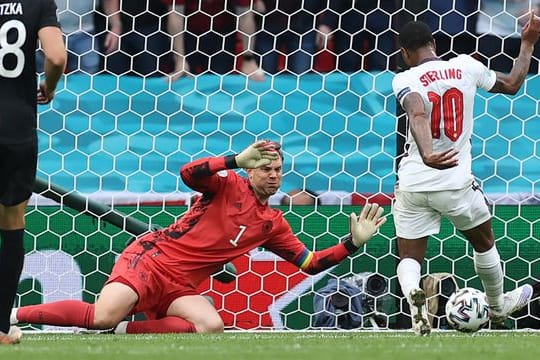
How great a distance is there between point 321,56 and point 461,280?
169 centimetres

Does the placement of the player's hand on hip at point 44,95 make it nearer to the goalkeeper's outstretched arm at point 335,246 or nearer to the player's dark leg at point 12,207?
the player's dark leg at point 12,207

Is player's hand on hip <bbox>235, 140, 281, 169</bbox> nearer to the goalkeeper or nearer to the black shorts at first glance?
the goalkeeper

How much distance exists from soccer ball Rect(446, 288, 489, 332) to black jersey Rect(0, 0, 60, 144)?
8.55 ft

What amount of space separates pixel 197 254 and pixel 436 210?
141cm

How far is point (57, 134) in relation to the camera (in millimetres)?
8477

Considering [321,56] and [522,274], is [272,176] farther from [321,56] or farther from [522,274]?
[522,274]

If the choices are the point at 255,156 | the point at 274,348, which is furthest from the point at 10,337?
the point at 255,156

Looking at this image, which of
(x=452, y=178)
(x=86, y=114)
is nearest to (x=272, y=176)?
(x=452, y=178)

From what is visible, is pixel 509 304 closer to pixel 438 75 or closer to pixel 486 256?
pixel 486 256

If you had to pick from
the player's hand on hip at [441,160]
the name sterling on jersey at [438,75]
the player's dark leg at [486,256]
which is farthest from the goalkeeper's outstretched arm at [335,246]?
the player's hand on hip at [441,160]

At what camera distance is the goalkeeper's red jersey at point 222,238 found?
24.5 ft

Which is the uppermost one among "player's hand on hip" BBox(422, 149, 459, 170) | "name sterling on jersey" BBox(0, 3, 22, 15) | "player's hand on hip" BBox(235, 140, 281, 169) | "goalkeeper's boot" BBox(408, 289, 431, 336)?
"name sterling on jersey" BBox(0, 3, 22, 15)

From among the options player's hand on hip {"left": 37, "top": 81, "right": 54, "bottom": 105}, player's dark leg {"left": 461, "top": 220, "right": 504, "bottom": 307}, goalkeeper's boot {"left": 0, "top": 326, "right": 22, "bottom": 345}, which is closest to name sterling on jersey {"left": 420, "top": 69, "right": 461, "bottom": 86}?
player's dark leg {"left": 461, "top": 220, "right": 504, "bottom": 307}

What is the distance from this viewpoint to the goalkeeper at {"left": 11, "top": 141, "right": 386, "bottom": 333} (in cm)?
716
